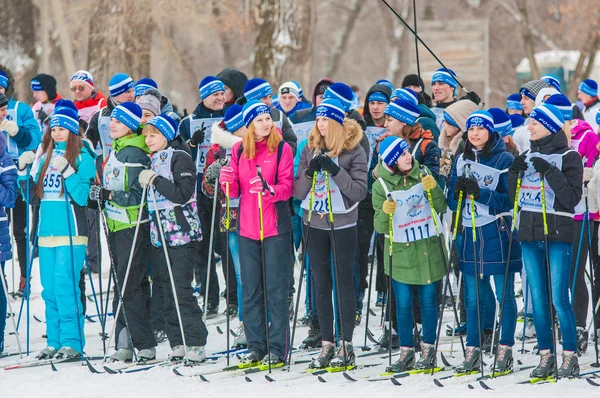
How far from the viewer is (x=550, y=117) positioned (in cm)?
688

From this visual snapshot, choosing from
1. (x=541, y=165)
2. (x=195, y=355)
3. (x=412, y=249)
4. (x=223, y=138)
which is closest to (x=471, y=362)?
(x=412, y=249)

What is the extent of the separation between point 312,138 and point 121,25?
1029cm

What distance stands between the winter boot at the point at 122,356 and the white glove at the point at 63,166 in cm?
134

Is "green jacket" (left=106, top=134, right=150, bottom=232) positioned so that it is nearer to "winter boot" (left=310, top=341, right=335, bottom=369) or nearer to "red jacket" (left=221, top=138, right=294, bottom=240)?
"red jacket" (left=221, top=138, right=294, bottom=240)

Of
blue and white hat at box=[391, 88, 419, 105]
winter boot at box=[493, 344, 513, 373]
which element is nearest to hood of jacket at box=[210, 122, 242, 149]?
blue and white hat at box=[391, 88, 419, 105]

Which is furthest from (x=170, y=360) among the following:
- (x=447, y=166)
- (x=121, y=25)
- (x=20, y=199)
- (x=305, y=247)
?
(x=121, y=25)

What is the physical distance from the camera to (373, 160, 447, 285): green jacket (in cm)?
721

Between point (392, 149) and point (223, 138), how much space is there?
149 cm

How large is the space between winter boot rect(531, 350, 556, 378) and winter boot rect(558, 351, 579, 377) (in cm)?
6

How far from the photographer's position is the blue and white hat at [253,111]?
296 inches

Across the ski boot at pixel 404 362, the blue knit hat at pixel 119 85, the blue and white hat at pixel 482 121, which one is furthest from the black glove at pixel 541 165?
the blue knit hat at pixel 119 85

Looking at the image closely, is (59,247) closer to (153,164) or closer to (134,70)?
(153,164)

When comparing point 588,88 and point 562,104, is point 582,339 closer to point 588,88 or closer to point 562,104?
point 562,104

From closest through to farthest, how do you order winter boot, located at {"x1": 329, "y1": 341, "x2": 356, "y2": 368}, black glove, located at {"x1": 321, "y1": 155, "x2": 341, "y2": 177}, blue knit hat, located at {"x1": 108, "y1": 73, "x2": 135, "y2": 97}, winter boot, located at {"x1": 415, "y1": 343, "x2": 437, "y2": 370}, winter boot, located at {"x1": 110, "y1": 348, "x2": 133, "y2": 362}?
black glove, located at {"x1": 321, "y1": 155, "x2": 341, "y2": 177}
winter boot, located at {"x1": 415, "y1": 343, "x2": 437, "y2": 370}
winter boot, located at {"x1": 329, "y1": 341, "x2": 356, "y2": 368}
winter boot, located at {"x1": 110, "y1": 348, "x2": 133, "y2": 362}
blue knit hat, located at {"x1": 108, "y1": 73, "x2": 135, "y2": 97}
